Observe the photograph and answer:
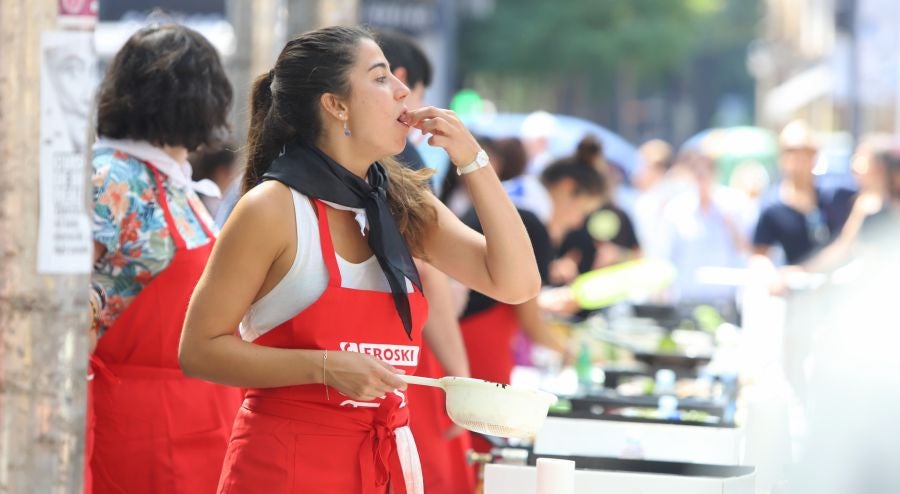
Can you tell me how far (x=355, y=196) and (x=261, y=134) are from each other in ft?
0.98

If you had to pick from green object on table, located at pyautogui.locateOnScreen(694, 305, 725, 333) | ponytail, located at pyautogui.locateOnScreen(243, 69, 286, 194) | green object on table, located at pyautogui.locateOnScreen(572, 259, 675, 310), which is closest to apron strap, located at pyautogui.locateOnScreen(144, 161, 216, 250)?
ponytail, located at pyautogui.locateOnScreen(243, 69, 286, 194)

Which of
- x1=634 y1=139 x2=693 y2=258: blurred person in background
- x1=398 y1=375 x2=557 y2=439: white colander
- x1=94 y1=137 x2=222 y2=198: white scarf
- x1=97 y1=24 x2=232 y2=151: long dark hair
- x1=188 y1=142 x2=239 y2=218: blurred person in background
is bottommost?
x1=398 y1=375 x2=557 y2=439: white colander

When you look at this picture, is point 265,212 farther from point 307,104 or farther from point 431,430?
point 431,430

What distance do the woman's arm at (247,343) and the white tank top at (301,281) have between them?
0.11ft

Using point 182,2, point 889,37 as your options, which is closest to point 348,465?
point 182,2

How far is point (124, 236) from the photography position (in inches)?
152

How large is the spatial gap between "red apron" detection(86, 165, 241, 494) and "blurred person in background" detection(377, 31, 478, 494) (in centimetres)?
84

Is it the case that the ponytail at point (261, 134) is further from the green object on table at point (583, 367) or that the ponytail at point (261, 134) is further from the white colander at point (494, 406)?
the green object on table at point (583, 367)

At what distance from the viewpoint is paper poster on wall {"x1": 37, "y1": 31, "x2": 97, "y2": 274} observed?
9.74 ft

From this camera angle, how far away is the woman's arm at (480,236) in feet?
10.6

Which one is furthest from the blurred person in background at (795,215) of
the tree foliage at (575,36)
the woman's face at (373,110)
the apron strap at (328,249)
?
the tree foliage at (575,36)

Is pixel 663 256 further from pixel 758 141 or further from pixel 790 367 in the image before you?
pixel 758 141

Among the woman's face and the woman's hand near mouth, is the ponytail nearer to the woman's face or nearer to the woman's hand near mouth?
the woman's face

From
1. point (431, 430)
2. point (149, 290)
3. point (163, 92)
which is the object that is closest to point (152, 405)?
point (149, 290)
